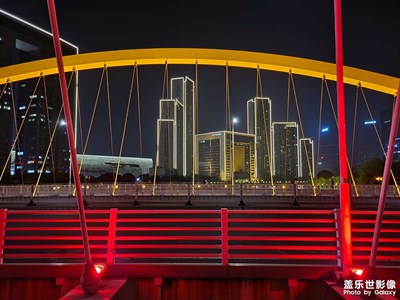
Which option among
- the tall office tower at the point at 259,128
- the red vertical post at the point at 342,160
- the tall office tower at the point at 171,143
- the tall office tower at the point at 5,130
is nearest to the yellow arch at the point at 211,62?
the red vertical post at the point at 342,160

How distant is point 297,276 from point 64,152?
5168 centimetres

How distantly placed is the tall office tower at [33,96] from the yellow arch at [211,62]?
6.90 feet

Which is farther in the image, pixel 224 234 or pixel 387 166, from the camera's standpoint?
pixel 224 234

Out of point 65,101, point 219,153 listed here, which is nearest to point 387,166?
point 65,101

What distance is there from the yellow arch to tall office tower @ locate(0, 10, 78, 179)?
2.10 m

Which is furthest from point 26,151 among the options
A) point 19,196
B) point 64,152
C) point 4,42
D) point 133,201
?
point 133,201

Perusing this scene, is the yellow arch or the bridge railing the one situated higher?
the yellow arch

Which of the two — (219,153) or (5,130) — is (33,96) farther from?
(219,153)

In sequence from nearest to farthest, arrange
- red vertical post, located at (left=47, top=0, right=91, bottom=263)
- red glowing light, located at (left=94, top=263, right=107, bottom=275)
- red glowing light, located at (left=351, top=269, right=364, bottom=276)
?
red vertical post, located at (left=47, top=0, right=91, bottom=263)
red glowing light, located at (left=351, top=269, right=364, bottom=276)
red glowing light, located at (left=94, top=263, right=107, bottom=275)

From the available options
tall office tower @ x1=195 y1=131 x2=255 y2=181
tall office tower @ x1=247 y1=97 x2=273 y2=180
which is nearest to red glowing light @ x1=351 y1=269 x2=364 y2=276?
tall office tower @ x1=247 y1=97 x2=273 y2=180

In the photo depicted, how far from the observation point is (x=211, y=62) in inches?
524

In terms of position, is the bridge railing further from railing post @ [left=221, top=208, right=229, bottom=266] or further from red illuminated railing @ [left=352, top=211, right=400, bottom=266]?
railing post @ [left=221, top=208, right=229, bottom=266]

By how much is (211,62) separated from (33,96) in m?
8.61

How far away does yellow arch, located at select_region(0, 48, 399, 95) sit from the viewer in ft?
41.7
